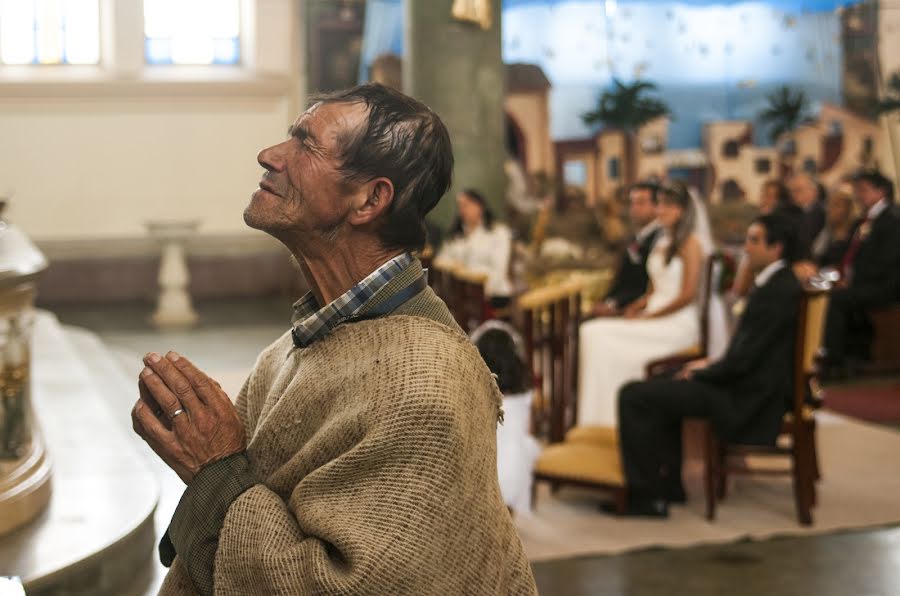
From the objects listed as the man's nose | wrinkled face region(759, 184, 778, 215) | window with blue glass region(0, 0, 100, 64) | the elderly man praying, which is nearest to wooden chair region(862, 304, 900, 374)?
wrinkled face region(759, 184, 778, 215)

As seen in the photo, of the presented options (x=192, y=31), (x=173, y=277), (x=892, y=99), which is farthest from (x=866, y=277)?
(x=192, y=31)

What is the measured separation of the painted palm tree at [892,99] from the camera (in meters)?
14.8

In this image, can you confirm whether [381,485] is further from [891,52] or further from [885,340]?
[891,52]

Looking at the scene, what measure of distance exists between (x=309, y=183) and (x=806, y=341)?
4.96 meters

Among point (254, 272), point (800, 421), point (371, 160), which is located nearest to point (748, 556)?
point (800, 421)

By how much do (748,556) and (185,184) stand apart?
36.9 ft

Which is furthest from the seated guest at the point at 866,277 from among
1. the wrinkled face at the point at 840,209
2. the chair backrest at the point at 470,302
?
the chair backrest at the point at 470,302

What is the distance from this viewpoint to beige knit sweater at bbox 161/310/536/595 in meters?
1.77

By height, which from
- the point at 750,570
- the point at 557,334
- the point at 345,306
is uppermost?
the point at 345,306

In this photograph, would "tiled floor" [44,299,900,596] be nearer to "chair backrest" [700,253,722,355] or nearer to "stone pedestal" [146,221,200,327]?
"chair backrest" [700,253,722,355]

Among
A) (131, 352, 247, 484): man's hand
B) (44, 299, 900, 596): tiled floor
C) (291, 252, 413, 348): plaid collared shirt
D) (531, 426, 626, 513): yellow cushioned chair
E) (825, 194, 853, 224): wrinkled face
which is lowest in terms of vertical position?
(44, 299, 900, 596): tiled floor

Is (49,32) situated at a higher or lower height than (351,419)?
higher

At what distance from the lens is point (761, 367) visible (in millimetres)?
6406

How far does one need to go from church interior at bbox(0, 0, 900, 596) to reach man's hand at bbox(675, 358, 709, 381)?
2.9 inches
